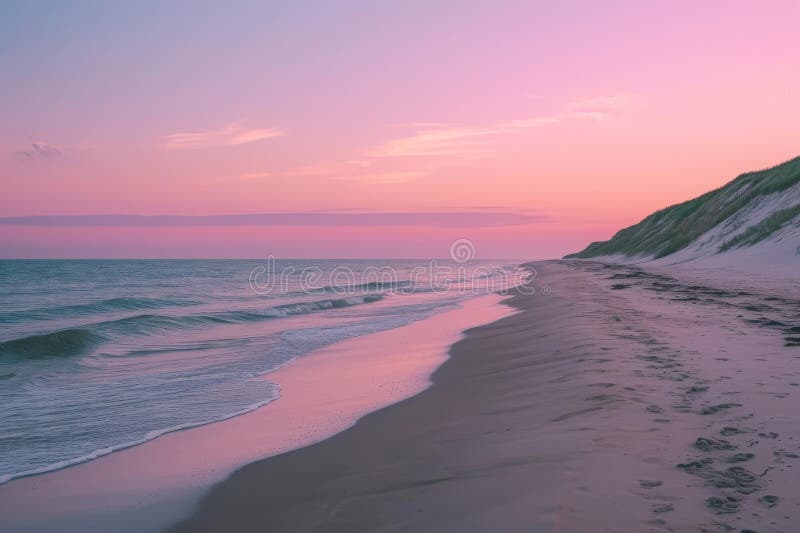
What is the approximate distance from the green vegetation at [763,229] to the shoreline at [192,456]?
19240 mm

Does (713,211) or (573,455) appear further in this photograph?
(713,211)

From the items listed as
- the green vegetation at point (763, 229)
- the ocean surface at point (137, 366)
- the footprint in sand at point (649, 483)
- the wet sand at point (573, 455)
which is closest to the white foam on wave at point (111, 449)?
the ocean surface at point (137, 366)

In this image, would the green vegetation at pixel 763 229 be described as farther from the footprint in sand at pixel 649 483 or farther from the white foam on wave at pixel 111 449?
the footprint in sand at pixel 649 483

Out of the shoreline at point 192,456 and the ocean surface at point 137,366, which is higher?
the shoreline at point 192,456

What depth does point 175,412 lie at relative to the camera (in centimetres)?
809

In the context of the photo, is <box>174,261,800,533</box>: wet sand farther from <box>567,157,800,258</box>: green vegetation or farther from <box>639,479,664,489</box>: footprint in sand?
<box>567,157,800,258</box>: green vegetation

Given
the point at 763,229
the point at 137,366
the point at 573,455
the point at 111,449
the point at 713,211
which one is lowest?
the point at 137,366

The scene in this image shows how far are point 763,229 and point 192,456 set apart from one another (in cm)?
2599

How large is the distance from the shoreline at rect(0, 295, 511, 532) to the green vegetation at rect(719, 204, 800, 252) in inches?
757

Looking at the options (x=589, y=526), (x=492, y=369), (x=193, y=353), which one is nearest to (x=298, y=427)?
(x=492, y=369)

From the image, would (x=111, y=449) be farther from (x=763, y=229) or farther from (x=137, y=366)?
(x=763, y=229)

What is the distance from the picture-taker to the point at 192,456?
6125 mm

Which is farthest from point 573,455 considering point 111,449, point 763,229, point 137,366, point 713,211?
point 713,211

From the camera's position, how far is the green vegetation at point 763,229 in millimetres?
23611
